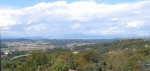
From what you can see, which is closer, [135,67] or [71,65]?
[135,67]

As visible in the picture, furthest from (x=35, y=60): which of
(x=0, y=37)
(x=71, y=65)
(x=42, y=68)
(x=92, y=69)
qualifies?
(x=0, y=37)

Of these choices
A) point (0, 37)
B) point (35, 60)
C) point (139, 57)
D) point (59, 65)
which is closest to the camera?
point (0, 37)

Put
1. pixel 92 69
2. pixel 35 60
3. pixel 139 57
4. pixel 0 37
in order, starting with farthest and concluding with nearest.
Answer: pixel 35 60, pixel 139 57, pixel 92 69, pixel 0 37

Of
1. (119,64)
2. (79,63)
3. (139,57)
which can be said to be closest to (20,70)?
(79,63)

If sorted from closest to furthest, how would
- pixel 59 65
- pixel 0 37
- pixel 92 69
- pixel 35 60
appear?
pixel 0 37, pixel 59 65, pixel 92 69, pixel 35 60

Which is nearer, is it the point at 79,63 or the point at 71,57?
the point at 79,63

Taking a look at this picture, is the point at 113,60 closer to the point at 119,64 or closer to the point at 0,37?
the point at 119,64

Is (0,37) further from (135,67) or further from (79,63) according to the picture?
(79,63)

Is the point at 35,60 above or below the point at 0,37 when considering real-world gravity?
below

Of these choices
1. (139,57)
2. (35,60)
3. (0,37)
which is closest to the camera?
(0,37)
